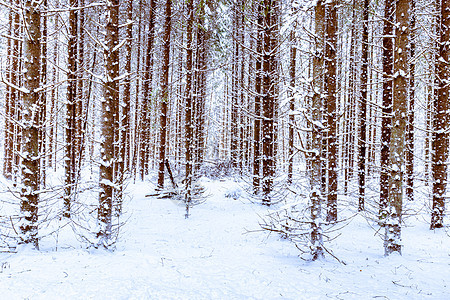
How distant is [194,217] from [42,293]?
6329 millimetres

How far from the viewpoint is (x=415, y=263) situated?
5070 mm

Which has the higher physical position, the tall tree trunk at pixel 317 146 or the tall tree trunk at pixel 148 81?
the tall tree trunk at pixel 148 81

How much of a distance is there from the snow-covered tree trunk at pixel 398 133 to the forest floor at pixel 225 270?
0.50 m

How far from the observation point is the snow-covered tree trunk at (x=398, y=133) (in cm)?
552

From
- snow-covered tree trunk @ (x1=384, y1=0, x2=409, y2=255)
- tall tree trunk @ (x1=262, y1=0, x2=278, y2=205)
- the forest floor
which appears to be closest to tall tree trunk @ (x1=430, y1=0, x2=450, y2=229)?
the forest floor

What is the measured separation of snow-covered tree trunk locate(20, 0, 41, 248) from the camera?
189 inches

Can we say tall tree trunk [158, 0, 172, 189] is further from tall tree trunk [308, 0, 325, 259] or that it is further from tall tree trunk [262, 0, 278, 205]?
tall tree trunk [308, 0, 325, 259]

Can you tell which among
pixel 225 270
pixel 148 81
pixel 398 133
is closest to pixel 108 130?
pixel 225 270

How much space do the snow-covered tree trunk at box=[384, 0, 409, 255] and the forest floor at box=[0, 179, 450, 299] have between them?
1.65 feet

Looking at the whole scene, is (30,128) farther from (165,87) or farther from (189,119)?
(165,87)

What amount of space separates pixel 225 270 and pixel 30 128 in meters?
4.24

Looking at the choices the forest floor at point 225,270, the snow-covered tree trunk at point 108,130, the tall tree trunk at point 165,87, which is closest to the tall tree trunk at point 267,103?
the forest floor at point 225,270

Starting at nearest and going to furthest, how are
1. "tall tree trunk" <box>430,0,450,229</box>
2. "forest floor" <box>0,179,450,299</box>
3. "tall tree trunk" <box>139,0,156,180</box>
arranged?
"forest floor" <box>0,179,450,299</box> < "tall tree trunk" <box>430,0,450,229</box> < "tall tree trunk" <box>139,0,156,180</box>

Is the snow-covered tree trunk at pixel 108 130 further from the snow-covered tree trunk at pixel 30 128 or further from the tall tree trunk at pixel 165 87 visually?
the tall tree trunk at pixel 165 87
